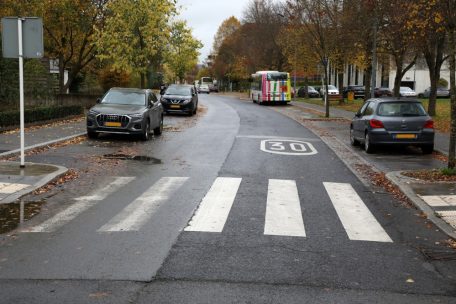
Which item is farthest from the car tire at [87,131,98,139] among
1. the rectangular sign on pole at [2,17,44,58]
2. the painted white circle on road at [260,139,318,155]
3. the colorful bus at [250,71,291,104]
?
the colorful bus at [250,71,291,104]

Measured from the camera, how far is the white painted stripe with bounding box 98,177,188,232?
694 cm

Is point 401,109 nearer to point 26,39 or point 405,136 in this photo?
point 405,136

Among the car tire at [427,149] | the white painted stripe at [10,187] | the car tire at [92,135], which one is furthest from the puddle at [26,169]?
the car tire at [427,149]

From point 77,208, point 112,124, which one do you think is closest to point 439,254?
point 77,208

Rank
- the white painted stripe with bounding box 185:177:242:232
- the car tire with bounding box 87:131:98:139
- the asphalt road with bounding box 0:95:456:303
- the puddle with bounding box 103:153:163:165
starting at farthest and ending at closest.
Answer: the car tire with bounding box 87:131:98:139
the puddle with bounding box 103:153:163:165
the white painted stripe with bounding box 185:177:242:232
the asphalt road with bounding box 0:95:456:303

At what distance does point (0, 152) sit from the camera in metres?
13.2

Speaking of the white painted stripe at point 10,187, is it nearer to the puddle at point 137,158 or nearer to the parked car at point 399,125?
the puddle at point 137,158

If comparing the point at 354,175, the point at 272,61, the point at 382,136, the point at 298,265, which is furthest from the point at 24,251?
the point at 272,61

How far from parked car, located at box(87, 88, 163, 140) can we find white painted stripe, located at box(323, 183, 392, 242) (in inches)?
324

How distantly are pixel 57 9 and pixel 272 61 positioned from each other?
1704 inches

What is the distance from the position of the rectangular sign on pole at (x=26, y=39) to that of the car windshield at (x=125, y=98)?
7277 mm

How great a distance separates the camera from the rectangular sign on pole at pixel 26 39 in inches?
424

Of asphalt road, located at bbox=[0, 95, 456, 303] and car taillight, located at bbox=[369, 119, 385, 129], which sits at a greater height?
car taillight, located at bbox=[369, 119, 385, 129]

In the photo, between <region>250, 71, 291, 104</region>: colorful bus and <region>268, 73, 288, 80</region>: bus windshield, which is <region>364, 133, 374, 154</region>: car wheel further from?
<region>268, 73, 288, 80</region>: bus windshield
